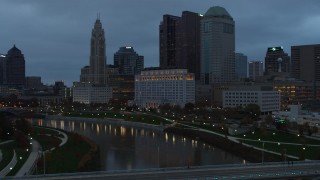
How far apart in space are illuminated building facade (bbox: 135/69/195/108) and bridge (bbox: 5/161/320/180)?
7613 centimetres

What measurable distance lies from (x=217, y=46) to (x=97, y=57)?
45.2 meters

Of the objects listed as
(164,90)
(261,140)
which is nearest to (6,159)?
(261,140)

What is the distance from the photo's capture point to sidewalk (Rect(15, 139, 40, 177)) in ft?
98.7

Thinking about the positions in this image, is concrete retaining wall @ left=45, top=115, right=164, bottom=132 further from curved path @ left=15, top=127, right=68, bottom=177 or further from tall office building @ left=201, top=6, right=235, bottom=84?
tall office building @ left=201, top=6, right=235, bottom=84

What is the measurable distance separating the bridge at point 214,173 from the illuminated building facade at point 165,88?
76.1 m

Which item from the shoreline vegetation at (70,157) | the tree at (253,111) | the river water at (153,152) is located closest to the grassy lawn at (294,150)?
the river water at (153,152)

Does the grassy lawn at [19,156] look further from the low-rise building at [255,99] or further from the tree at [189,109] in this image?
the low-rise building at [255,99]

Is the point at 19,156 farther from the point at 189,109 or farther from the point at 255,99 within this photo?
the point at 255,99

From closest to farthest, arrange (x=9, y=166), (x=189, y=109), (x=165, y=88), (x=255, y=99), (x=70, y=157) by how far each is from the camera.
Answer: (x=9, y=166), (x=70, y=157), (x=255, y=99), (x=189, y=109), (x=165, y=88)

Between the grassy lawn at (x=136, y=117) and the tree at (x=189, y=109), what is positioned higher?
the tree at (x=189, y=109)

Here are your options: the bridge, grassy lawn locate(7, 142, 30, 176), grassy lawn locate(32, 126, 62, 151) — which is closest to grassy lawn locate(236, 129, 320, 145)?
the bridge

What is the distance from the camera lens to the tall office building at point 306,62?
158750 millimetres

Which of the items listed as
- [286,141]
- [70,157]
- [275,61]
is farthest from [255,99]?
[275,61]

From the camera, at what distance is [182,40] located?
531 ft
